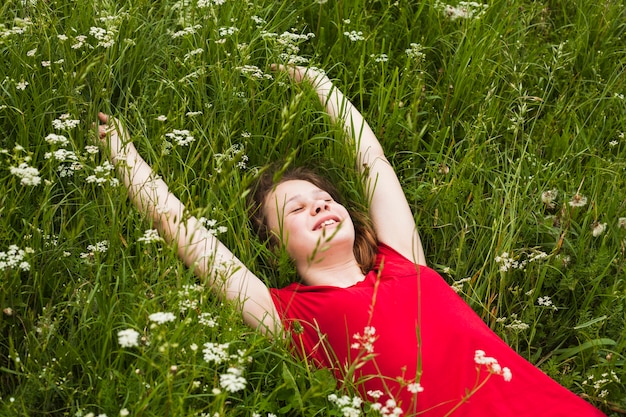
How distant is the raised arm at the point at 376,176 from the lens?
414 cm

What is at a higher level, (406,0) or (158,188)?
(406,0)

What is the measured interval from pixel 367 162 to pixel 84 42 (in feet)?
4.59

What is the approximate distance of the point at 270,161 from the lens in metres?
4.42

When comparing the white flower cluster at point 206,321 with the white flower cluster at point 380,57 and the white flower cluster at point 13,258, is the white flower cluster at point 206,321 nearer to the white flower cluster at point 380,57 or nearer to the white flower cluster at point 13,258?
the white flower cluster at point 13,258

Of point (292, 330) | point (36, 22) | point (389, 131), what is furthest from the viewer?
point (389, 131)

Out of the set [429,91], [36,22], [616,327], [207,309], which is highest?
[36,22]

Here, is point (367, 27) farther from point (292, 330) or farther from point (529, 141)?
point (292, 330)

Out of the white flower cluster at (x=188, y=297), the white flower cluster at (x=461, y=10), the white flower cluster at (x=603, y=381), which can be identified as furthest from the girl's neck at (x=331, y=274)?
the white flower cluster at (x=461, y=10)

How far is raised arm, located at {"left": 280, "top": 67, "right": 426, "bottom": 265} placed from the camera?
13.6ft

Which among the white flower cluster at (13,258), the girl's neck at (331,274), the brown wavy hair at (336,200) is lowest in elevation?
the girl's neck at (331,274)

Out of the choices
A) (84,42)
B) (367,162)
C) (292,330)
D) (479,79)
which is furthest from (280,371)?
(479,79)

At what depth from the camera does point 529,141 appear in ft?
15.2

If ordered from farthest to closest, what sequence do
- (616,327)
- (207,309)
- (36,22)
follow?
1. (36,22)
2. (616,327)
3. (207,309)

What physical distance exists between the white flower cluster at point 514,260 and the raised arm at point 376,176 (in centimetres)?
34
